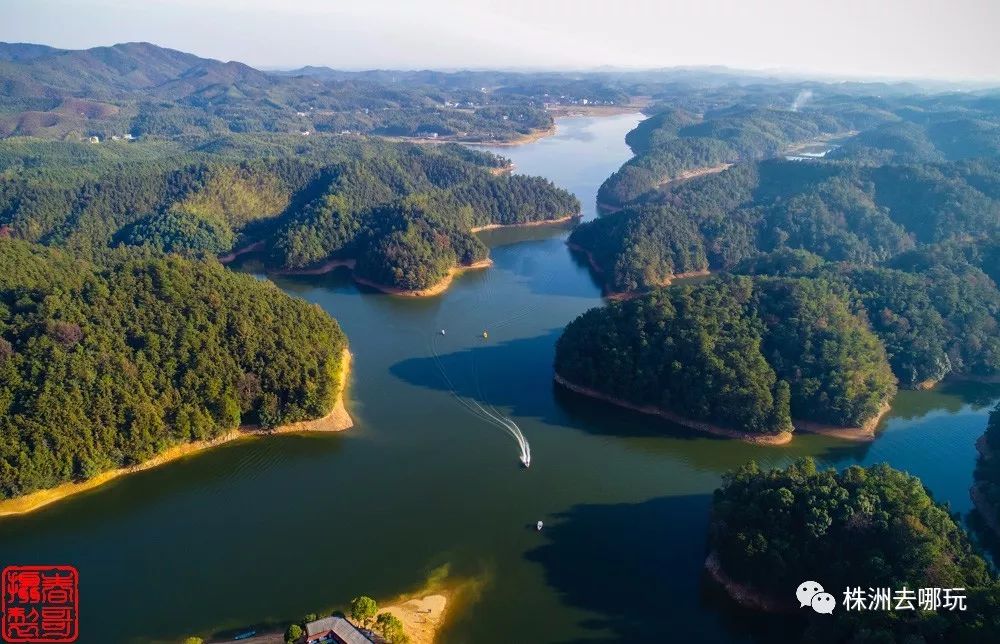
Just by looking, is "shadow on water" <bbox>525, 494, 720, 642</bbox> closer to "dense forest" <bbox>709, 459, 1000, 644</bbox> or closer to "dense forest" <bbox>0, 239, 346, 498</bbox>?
"dense forest" <bbox>709, 459, 1000, 644</bbox>

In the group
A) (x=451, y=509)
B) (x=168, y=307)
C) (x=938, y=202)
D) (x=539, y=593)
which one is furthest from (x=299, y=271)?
(x=938, y=202)

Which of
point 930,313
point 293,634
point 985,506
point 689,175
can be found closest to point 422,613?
point 293,634

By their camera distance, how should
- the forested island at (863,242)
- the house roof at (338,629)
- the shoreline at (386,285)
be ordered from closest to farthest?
the house roof at (338,629), the forested island at (863,242), the shoreline at (386,285)

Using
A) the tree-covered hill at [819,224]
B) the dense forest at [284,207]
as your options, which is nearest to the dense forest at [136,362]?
the dense forest at [284,207]

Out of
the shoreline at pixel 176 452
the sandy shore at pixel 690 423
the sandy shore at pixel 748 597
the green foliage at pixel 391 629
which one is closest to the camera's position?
the green foliage at pixel 391 629

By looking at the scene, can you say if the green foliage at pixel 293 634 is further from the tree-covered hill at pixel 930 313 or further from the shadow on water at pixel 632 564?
the tree-covered hill at pixel 930 313

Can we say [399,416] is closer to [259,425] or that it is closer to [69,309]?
[259,425]
